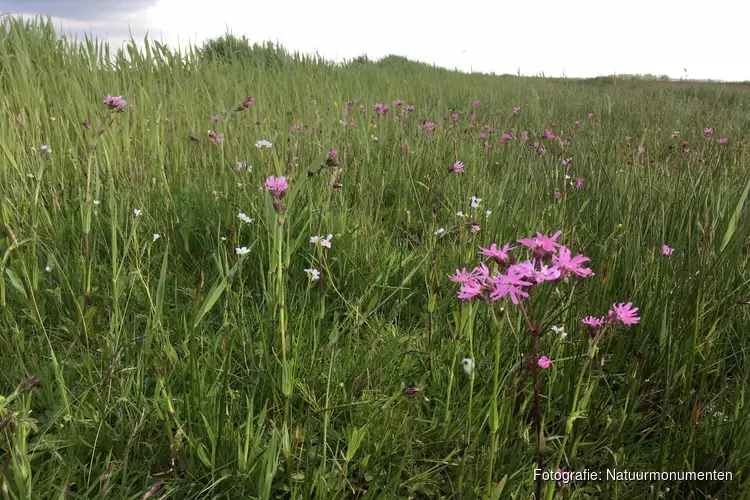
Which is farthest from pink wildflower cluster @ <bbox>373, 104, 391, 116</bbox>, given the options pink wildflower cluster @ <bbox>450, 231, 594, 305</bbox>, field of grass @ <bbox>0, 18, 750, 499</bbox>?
pink wildflower cluster @ <bbox>450, 231, 594, 305</bbox>

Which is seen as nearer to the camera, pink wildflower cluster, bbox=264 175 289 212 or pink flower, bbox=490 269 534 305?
pink flower, bbox=490 269 534 305

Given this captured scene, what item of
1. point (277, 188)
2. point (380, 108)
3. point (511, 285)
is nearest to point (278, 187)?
point (277, 188)

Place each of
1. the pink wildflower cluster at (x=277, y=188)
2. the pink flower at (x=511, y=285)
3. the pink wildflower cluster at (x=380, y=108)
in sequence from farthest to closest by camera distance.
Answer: the pink wildflower cluster at (x=380, y=108), the pink wildflower cluster at (x=277, y=188), the pink flower at (x=511, y=285)

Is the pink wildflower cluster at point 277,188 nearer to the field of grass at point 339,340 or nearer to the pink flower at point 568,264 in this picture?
the field of grass at point 339,340

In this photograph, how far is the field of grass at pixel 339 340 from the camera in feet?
3.37

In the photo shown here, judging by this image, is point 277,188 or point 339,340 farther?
point 339,340

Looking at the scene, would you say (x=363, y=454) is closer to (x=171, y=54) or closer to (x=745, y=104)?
(x=171, y=54)

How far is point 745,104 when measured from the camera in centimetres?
925

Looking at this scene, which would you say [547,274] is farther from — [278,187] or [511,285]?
[278,187]

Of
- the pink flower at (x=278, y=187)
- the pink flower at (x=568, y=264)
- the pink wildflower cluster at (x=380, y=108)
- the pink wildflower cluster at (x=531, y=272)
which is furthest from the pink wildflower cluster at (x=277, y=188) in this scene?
the pink wildflower cluster at (x=380, y=108)

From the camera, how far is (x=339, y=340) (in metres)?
1.53

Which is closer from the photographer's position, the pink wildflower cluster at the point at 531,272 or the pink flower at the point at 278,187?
the pink wildflower cluster at the point at 531,272

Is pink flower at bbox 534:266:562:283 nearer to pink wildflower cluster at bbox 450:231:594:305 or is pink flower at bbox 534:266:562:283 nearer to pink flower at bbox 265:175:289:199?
pink wildflower cluster at bbox 450:231:594:305

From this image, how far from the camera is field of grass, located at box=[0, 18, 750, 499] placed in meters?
1.03
